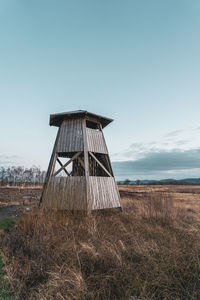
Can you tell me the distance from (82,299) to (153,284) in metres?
1.15

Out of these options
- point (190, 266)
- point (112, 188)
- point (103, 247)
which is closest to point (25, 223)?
point (103, 247)

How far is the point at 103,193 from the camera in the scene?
918 cm

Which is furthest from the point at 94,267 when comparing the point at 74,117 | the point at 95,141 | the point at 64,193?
the point at 74,117

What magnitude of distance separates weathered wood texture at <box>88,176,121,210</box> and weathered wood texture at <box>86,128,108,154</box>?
1.68 metres

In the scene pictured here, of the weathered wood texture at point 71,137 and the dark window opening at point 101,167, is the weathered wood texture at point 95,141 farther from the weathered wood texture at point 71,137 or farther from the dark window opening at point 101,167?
the dark window opening at point 101,167

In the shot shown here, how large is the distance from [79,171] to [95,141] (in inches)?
99.7

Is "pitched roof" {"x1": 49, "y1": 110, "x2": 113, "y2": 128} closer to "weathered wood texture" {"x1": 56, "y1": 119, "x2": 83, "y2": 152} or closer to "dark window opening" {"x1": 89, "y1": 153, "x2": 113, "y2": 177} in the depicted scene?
"weathered wood texture" {"x1": 56, "y1": 119, "x2": 83, "y2": 152}

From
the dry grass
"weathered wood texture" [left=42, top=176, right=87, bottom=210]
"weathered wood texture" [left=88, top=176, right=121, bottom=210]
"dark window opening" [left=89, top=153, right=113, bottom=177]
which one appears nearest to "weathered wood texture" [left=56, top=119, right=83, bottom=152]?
"weathered wood texture" [left=42, top=176, right=87, bottom=210]

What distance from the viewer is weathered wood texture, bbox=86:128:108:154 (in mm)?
9765

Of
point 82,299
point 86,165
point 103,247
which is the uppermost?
point 86,165

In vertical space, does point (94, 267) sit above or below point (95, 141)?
below

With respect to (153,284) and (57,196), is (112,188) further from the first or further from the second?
(153,284)

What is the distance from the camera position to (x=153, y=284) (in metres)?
2.76

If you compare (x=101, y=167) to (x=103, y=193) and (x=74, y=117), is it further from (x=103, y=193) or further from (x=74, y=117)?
(x=74, y=117)
